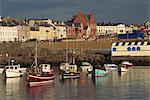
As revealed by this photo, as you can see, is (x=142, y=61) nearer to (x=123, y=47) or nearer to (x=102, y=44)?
(x=123, y=47)

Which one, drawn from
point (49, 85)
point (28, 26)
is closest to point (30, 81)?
point (49, 85)

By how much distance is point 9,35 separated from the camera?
239 feet

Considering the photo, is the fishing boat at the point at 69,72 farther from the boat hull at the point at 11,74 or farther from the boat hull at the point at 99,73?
the boat hull at the point at 11,74

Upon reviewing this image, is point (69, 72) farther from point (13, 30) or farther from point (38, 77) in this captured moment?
point (13, 30)

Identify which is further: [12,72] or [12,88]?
[12,72]

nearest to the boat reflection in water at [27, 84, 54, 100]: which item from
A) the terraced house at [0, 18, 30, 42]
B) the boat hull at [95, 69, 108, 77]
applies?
the boat hull at [95, 69, 108, 77]

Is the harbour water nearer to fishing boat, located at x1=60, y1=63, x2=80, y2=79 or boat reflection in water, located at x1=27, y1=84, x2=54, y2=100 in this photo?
boat reflection in water, located at x1=27, y1=84, x2=54, y2=100

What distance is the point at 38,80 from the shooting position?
91.7 feet

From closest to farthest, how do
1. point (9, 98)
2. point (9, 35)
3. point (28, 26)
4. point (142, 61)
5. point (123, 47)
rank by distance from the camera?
1. point (9, 98)
2. point (142, 61)
3. point (123, 47)
4. point (9, 35)
5. point (28, 26)

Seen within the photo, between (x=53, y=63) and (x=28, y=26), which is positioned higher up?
(x=28, y=26)

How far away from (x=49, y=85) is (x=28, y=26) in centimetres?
5089

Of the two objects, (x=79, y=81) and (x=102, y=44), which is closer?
(x=79, y=81)

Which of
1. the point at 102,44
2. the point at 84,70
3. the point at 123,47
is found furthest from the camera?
the point at 102,44

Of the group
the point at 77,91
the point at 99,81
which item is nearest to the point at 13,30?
the point at 99,81
